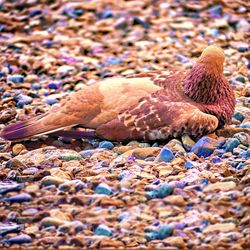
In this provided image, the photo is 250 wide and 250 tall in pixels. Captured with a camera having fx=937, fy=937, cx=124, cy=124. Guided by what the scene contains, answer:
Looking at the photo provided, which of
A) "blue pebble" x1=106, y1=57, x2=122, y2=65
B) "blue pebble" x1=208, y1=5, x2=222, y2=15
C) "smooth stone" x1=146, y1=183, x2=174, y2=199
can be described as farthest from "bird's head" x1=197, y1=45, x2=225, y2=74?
"blue pebble" x1=208, y1=5, x2=222, y2=15

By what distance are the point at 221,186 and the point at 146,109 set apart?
1.19 metres

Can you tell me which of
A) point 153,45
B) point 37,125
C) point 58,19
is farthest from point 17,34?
point 37,125

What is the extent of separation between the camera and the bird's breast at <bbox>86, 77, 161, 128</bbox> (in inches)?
263

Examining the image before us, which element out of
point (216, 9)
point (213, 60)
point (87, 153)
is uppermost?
point (213, 60)

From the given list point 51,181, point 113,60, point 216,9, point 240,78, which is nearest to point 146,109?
point 51,181

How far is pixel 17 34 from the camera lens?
1027cm

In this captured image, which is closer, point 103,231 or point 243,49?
point 103,231

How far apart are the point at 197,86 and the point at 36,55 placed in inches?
122

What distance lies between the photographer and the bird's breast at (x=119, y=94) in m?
6.67

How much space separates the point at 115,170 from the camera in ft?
19.9

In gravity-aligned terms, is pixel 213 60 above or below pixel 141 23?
above

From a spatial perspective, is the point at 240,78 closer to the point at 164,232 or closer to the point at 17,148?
the point at 17,148

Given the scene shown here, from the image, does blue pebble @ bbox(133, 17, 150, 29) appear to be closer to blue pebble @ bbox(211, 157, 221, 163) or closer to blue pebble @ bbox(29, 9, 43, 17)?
blue pebble @ bbox(29, 9, 43, 17)

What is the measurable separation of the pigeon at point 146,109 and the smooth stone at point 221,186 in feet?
2.93
